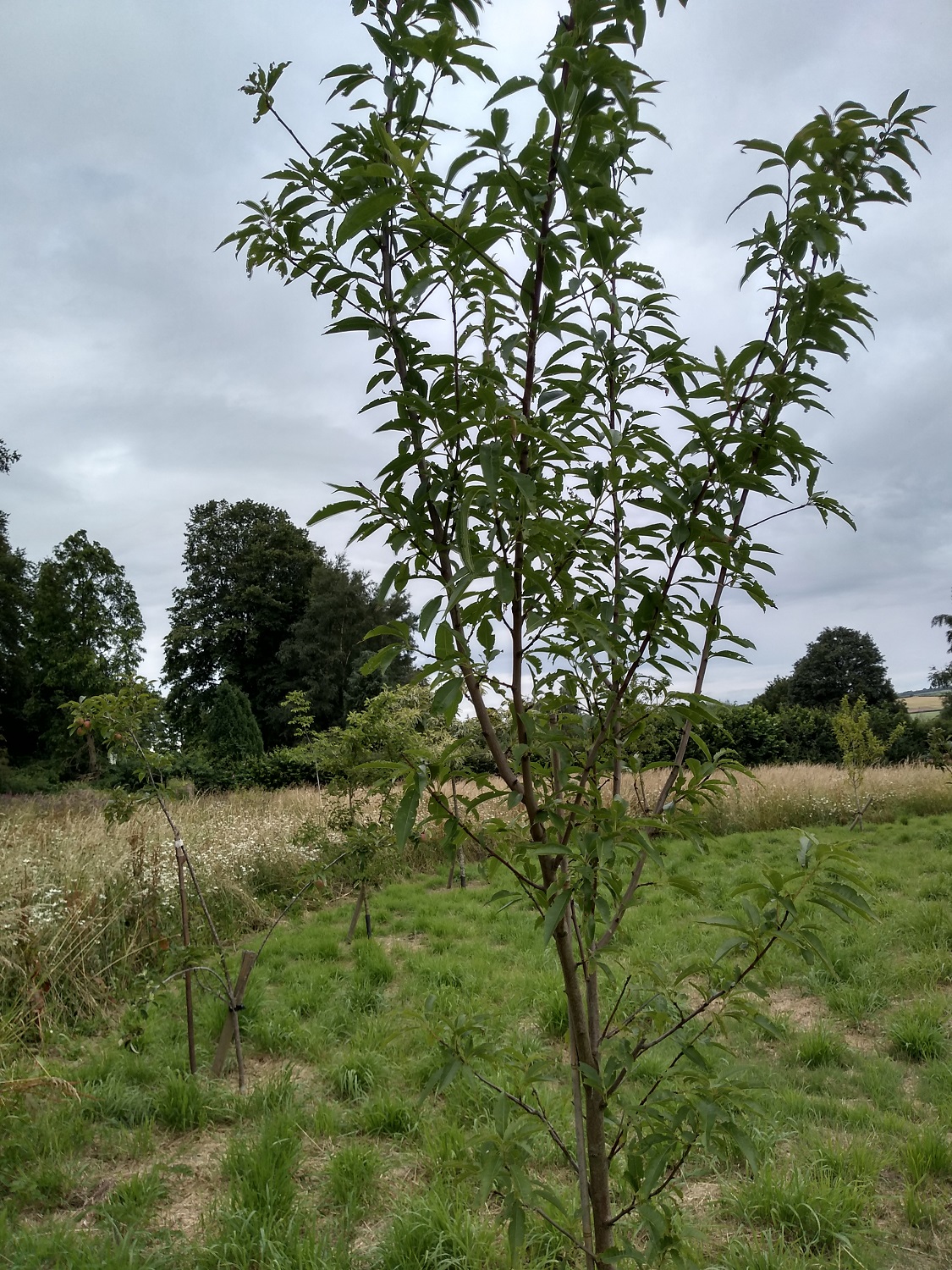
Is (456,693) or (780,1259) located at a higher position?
(456,693)

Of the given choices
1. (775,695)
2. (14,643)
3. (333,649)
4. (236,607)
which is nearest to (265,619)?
(236,607)

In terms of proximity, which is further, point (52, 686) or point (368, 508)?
point (52, 686)

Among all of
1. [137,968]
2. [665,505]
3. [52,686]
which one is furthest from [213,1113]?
[52,686]

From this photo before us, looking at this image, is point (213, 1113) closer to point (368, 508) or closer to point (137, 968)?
point (137, 968)

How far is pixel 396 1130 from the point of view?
9.92ft

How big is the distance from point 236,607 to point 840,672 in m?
23.8

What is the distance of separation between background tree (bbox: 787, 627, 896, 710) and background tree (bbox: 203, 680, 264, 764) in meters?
20.8

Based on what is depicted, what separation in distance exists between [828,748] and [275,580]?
20.8m

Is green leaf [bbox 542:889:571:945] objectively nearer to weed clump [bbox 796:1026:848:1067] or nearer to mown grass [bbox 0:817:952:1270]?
mown grass [bbox 0:817:952:1270]

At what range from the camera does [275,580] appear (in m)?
30.1

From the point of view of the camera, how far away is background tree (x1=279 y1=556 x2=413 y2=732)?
2570cm

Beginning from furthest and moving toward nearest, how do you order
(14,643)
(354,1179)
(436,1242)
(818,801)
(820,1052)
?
(14,643)
(818,801)
(820,1052)
(354,1179)
(436,1242)

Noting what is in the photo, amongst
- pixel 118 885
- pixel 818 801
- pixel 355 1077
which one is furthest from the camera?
pixel 818 801

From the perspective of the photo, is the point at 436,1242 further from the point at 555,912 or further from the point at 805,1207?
the point at 555,912
